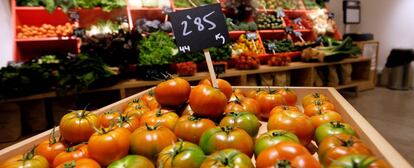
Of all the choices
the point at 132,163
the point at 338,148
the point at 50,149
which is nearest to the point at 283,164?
the point at 338,148

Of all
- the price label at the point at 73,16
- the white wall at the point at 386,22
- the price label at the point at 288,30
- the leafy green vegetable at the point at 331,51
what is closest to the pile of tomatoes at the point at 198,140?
the price label at the point at 73,16

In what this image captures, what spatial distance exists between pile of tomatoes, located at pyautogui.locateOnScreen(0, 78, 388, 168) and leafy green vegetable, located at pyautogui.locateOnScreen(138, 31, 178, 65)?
1.92 metres

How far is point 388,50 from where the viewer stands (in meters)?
6.51

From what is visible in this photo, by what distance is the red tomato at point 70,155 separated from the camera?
38.6 inches

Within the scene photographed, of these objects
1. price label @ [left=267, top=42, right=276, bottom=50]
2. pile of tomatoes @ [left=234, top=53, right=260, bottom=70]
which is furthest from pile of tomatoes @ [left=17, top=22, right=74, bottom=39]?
price label @ [left=267, top=42, right=276, bottom=50]

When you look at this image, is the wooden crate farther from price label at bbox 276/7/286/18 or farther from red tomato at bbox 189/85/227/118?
price label at bbox 276/7/286/18

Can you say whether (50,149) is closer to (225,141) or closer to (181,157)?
(181,157)

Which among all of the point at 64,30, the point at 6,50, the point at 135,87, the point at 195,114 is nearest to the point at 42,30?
the point at 64,30

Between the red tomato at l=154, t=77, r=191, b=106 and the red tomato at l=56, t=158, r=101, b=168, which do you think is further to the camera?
the red tomato at l=154, t=77, r=191, b=106

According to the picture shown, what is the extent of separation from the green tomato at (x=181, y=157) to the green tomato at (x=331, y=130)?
0.47 meters

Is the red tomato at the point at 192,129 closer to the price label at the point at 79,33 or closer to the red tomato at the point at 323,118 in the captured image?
the red tomato at the point at 323,118

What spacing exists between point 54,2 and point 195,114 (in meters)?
3.06

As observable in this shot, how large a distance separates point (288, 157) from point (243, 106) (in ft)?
1.93

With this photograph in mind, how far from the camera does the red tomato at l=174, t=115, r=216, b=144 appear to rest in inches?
43.0
